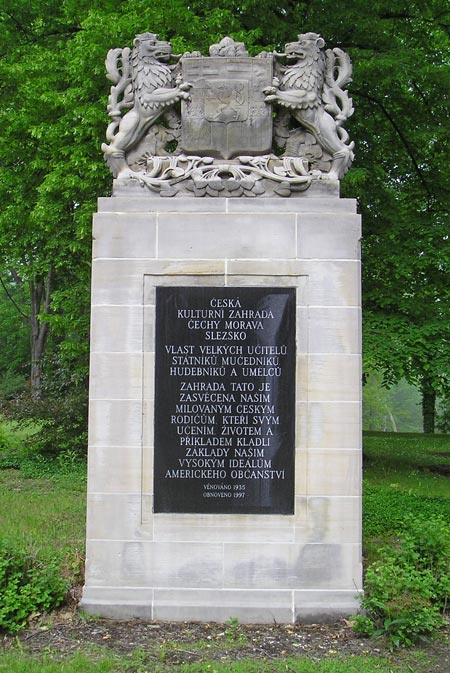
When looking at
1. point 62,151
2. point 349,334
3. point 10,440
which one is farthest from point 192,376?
point 10,440

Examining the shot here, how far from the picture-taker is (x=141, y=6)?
14.6 meters

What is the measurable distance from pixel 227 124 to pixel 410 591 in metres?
4.40

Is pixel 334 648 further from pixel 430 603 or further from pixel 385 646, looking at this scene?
pixel 430 603

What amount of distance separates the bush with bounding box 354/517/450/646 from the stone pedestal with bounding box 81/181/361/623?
0.33m

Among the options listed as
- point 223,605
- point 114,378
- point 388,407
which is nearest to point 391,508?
point 223,605

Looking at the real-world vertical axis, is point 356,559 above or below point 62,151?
below

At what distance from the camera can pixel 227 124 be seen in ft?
23.7

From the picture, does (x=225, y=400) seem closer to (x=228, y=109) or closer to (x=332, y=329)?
(x=332, y=329)

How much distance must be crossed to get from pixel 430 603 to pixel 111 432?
10.0 feet

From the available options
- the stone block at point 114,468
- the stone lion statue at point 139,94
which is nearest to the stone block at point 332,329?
the stone block at point 114,468

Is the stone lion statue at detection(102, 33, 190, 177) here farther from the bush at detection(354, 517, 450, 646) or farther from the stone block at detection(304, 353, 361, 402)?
the bush at detection(354, 517, 450, 646)

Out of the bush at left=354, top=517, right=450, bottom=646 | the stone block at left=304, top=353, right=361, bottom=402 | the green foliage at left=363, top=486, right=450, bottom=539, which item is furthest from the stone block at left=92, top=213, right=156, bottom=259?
the green foliage at left=363, top=486, right=450, bottom=539

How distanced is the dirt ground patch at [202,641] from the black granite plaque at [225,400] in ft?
3.23

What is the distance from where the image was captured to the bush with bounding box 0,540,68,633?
648 centimetres
